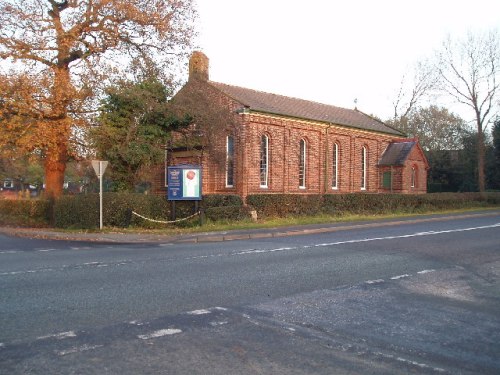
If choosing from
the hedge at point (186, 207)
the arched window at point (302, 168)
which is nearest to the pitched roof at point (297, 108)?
the arched window at point (302, 168)

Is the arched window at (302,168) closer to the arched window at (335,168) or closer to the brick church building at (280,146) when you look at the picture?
the brick church building at (280,146)

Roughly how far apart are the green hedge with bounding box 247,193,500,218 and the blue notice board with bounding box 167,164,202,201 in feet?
13.0

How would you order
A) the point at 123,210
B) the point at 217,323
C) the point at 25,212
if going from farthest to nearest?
1. the point at 25,212
2. the point at 123,210
3. the point at 217,323

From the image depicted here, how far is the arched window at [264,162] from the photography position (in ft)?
102

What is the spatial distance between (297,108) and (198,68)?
807cm

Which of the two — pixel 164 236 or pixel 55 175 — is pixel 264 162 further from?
pixel 164 236

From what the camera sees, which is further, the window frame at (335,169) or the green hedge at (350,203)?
the window frame at (335,169)

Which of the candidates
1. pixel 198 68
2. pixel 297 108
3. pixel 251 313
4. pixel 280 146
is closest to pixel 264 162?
pixel 280 146

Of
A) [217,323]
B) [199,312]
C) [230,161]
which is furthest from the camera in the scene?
[230,161]

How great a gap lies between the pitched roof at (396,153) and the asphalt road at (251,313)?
27046 millimetres

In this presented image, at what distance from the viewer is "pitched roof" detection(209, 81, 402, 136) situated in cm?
3185

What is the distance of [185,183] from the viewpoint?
22.2 m

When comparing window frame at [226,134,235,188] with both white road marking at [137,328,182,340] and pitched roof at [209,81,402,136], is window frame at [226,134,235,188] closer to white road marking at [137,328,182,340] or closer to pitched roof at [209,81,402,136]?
pitched roof at [209,81,402,136]

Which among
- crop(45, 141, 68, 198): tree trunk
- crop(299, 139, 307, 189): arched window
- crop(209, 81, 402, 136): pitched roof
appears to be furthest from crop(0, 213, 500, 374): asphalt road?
crop(299, 139, 307, 189): arched window
